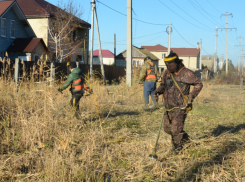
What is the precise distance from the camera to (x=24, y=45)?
26109 millimetres

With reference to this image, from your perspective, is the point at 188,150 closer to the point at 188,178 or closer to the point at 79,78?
the point at 188,178

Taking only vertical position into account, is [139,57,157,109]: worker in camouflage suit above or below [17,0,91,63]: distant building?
below

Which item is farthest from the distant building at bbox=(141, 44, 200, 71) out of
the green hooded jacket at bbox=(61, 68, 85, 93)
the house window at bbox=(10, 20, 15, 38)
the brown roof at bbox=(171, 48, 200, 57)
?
the green hooded jacket at bbox=(61, 68, 85, 93)

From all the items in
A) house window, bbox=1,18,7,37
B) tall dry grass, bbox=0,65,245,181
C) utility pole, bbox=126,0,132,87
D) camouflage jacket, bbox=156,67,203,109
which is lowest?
tall dry grass, bbox=0,65,245,181

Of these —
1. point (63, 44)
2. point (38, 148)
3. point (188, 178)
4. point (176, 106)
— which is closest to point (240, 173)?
point (188, 178)

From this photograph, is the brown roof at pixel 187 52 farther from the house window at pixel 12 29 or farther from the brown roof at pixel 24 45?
the house window at pixel 12 29

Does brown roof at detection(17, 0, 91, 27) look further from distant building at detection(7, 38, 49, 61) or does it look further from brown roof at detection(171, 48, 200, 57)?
brown roof at detection(171, 48, 200, 57)

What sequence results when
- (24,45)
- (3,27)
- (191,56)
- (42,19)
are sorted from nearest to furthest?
1. (3,27)
2. (24,45)
3. (42,19)
4. (191,56)

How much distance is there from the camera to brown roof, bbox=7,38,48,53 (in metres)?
25.5

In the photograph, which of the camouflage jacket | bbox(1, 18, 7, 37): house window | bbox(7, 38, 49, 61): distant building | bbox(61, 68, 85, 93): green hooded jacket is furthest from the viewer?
bbox(7, 38, 49, 61): distant building

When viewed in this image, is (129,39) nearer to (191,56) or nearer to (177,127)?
(177,127)

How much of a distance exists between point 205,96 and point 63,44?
15.8 m

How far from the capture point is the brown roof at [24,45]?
83.6 feet

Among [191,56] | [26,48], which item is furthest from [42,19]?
[191,56]
